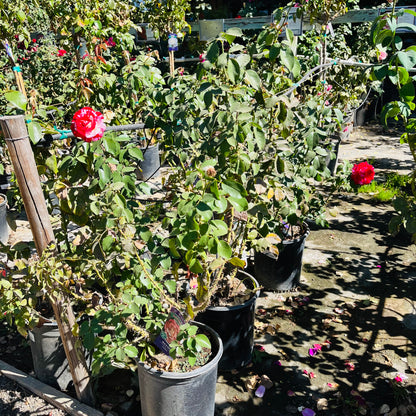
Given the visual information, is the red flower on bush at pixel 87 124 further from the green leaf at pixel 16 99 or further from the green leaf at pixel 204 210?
the green leaf at pixel 204 210

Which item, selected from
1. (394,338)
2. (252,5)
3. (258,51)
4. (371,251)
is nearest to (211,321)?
(394,338)

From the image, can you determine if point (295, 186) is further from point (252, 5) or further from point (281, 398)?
point (252, 5)

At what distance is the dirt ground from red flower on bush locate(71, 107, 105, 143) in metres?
1.54

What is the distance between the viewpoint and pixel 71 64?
6.71 metres

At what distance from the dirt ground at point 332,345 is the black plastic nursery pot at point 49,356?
0.46 feet

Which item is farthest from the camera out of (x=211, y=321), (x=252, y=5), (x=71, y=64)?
(x=252, y=5)

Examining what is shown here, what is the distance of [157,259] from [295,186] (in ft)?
4.54

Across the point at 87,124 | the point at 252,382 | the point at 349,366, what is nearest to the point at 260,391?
the point at 252,382

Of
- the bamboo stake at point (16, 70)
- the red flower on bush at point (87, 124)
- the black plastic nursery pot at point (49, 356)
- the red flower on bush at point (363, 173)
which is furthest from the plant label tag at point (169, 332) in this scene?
the red flower on bush at point (363, 173)

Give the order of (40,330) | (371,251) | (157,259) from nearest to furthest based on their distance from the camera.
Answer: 1. (157,259)
2. (40,330)
3. (371,251)

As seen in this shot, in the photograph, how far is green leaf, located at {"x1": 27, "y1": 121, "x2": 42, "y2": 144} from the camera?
166 cm

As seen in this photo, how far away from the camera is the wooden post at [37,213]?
170cm

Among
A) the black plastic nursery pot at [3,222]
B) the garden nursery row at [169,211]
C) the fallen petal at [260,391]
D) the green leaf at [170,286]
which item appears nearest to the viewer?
the garden nursery row at [169,211]

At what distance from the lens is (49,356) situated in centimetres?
240
